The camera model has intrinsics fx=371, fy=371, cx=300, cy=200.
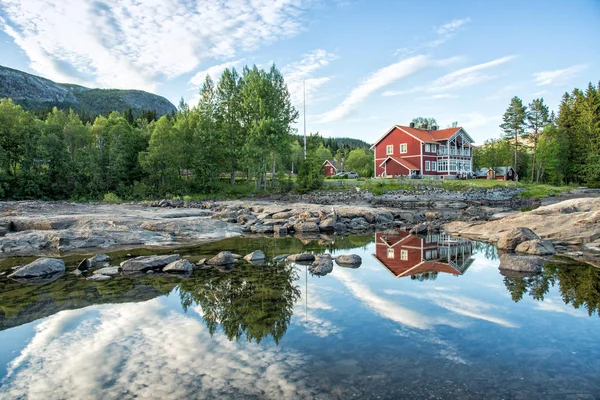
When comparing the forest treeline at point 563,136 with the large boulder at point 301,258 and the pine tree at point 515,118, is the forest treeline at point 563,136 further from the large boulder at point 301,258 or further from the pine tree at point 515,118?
the large boulder at point 301,258

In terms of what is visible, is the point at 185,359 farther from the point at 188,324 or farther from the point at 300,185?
the point at 300,185

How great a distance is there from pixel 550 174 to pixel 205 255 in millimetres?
62749

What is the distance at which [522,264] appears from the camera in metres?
11.4

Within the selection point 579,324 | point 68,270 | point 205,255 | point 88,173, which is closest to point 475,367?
point 579,324

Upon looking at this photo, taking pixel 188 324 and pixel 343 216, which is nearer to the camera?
pixel 188 324

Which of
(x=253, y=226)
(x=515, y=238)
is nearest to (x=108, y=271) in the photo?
(x=253, y=226)

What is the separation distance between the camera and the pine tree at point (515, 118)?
5844 centimetres

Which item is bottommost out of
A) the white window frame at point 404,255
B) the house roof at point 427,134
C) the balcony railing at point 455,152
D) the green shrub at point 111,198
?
the white window frame at point 404,255

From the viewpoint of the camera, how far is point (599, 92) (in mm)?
58188

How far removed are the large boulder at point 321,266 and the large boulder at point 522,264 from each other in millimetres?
5438

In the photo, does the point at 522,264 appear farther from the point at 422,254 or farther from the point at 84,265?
the point at 84,265

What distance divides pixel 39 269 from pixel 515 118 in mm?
65118

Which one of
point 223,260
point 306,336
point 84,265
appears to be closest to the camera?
point 306,336

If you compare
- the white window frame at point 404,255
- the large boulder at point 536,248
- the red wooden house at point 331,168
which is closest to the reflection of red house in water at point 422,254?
the white window frame at point 404,255
